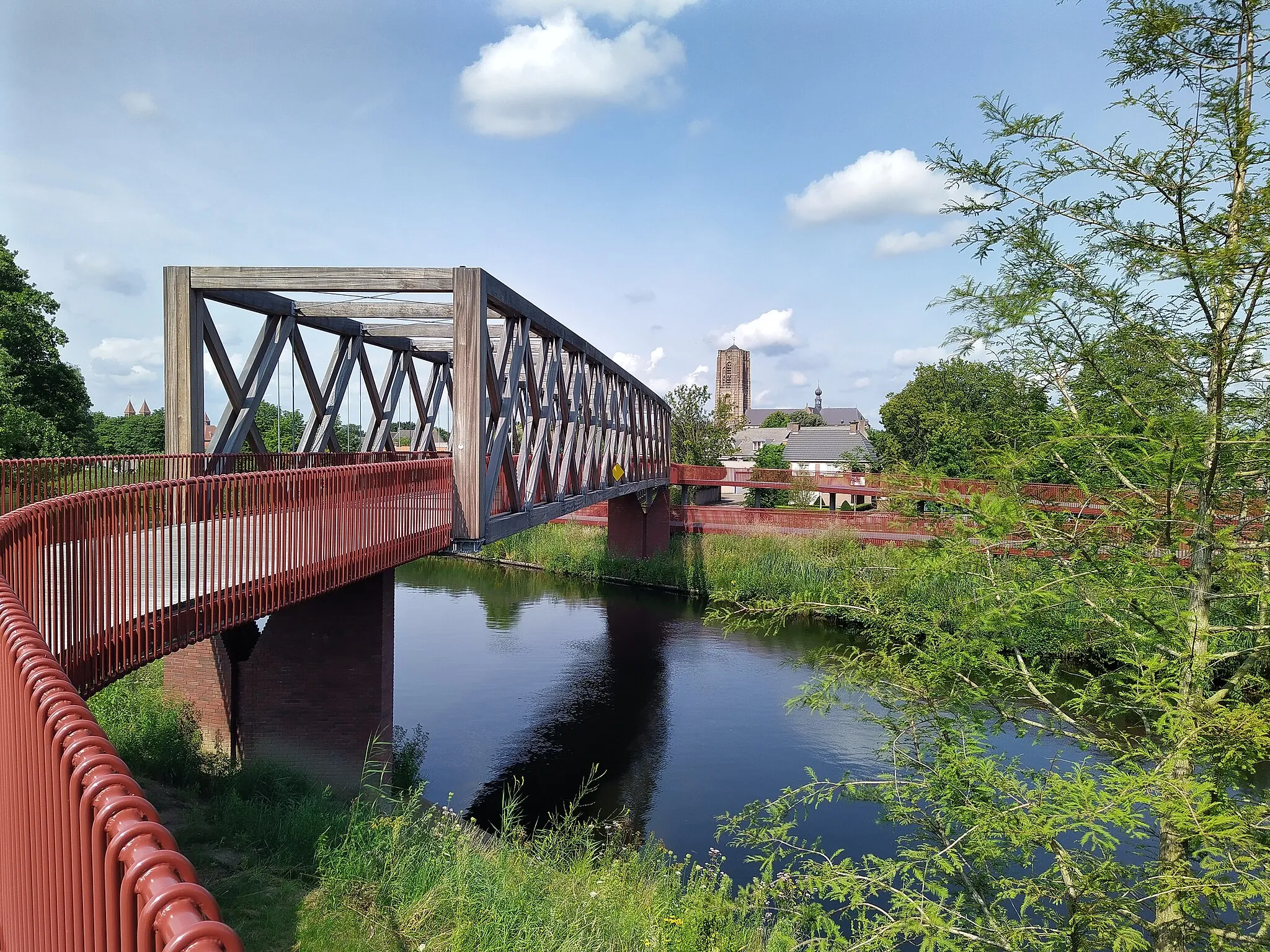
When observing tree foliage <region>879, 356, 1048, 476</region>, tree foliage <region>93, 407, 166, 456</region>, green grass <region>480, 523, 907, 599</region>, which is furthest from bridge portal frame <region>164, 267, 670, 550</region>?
tree foliage <region>93, 407, 166, 456</region>

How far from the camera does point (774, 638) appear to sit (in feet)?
86.3

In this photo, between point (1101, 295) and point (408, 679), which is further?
point (408, 679)

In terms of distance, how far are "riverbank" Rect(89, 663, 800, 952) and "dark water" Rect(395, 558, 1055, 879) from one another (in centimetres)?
267

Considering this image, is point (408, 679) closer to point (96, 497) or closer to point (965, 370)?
point (96, 497)

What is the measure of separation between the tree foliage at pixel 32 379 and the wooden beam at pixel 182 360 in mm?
11795

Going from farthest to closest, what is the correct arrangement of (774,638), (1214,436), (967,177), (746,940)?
(774,638) → (746,940) → (967,177) → (1214,436)

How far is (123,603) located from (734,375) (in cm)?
16457

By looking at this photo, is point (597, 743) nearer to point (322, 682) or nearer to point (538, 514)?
point (538, 514)

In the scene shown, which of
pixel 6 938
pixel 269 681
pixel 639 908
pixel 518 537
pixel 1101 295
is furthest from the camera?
pixel 518 537

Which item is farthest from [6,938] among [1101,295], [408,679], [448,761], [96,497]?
[408,679]

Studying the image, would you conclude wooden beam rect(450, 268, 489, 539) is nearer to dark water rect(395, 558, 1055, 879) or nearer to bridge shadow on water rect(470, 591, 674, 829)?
bridge shadow on water rect(470, 591, 674, 829)

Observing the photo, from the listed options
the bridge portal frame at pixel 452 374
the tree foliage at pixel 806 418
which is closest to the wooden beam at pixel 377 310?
the bridge portal frame at pixel 452 374

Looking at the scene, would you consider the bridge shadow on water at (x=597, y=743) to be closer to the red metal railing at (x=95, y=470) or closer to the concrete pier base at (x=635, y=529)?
the red metal railing at (x=95, y=470)

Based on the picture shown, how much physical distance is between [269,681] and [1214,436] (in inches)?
489
